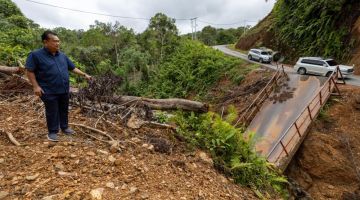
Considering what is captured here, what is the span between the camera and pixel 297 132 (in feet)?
32.4

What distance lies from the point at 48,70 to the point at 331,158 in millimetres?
9175

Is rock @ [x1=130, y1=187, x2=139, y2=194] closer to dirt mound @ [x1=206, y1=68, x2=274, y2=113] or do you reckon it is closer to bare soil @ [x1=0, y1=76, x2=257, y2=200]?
bare soil @ [x1=0, y1=76, x2=257, y2=200]

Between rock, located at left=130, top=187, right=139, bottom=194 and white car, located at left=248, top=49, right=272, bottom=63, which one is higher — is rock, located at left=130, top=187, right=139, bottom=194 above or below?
below

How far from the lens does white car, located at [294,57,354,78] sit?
1738 centimetres

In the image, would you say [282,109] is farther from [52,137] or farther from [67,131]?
[52,137]

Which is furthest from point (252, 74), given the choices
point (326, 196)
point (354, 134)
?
point (326, 196)

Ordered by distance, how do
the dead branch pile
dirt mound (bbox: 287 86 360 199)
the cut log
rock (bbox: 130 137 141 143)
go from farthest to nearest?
dirt mound (bbox: 287 86 360 199) < the dead branch pile < the cut log < rock (bbox: 130 137 141 143)

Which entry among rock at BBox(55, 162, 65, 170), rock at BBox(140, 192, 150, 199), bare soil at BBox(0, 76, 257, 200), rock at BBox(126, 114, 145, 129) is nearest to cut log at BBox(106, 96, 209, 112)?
rock at BBox(126, 114, 145, 129)

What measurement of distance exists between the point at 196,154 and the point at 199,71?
67.0 feet

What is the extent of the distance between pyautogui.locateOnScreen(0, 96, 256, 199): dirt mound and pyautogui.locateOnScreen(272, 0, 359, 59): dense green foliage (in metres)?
19.9

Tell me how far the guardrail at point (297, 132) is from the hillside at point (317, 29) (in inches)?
342

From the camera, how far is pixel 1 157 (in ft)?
12.1

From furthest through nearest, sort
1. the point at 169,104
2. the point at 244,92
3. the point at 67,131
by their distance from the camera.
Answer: the point at 244,92, the point at 169,104, the point at 67,131

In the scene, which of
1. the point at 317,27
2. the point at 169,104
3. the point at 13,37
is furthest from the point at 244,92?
the point at 13,37
